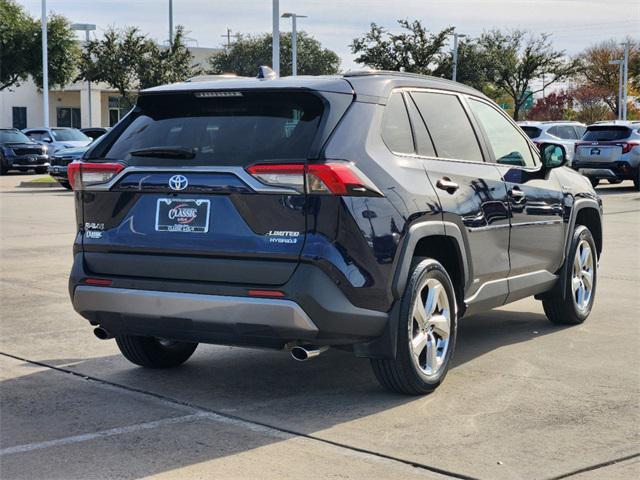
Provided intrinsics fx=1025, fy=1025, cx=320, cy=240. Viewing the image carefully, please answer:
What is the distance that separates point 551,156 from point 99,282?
3500 millimetres

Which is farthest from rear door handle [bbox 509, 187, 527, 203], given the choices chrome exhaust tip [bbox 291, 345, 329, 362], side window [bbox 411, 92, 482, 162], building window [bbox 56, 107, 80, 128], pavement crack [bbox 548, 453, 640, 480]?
building window [bbox 56, 107, 80, 128]

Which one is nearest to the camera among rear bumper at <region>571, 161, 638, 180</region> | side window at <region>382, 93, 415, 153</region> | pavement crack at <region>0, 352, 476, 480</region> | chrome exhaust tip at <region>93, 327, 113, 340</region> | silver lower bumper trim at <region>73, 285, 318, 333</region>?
pavement crack at <region>0, 352, 476, 480</region>

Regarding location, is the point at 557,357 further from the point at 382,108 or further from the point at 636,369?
the point at 382,108

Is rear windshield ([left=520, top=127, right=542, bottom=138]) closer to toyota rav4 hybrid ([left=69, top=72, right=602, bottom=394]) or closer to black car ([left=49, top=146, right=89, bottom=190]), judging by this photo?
black car ([left=49, top=146, right=89, bottom=190])

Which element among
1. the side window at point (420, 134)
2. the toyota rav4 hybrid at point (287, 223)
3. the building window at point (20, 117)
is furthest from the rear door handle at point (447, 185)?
the building window at point (20, 117)

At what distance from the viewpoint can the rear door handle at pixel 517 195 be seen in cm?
700

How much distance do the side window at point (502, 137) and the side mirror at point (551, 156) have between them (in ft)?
0.38

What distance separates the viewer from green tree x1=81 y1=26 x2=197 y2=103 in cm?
5294

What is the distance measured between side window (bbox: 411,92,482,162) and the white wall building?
55565 mm

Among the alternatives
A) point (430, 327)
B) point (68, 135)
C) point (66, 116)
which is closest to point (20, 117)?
point (66, 116)

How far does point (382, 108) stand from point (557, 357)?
91.7 inches

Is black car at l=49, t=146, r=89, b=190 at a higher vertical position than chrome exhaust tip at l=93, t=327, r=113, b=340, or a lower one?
higher

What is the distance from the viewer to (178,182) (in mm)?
5477

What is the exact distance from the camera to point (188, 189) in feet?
17.9
